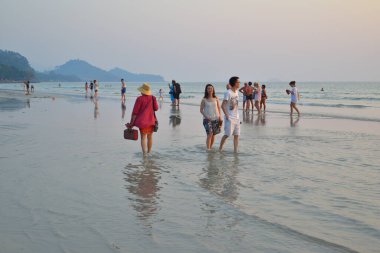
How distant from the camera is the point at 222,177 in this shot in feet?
24.3

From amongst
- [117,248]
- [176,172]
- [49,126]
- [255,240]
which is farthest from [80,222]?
[49,126]

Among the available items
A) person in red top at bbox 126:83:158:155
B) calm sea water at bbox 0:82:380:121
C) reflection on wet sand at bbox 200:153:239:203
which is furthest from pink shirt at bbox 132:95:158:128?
calm sea water at bbox 0:82:380:121

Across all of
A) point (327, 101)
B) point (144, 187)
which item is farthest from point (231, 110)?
point (327, 101)

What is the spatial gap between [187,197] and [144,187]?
91cm

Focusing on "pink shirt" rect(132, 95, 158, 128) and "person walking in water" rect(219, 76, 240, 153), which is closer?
"pink shirt" rect(132, 95, 158, 128)

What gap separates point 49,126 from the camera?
15.3 metres

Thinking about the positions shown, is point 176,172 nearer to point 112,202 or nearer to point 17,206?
point 112,202

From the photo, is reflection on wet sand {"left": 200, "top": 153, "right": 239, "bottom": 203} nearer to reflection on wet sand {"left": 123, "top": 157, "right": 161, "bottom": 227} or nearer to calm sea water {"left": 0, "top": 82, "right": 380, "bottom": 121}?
reflection on wet sand {"left": 123, "top": 157, "right": 161, "bottom": 227}

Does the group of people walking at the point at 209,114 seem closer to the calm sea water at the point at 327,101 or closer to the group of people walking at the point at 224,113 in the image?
the group of people walking at the point at 224,113

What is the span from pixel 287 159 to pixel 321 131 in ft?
21.3

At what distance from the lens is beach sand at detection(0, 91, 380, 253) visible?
4383mm

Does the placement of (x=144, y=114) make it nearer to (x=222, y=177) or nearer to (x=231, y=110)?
(x=231, y=110)

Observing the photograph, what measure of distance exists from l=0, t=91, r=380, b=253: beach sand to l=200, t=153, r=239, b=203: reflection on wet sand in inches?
0.8

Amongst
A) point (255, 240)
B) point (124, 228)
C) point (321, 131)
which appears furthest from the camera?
point (321, 131)
